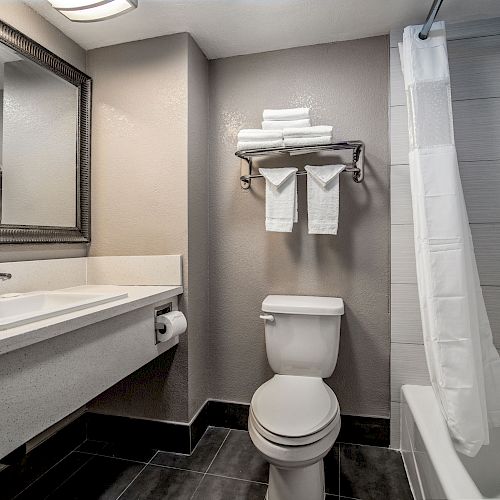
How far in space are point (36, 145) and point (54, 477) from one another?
1.56m

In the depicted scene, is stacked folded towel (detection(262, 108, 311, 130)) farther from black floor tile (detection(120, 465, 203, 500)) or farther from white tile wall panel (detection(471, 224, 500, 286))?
black floor tile (detection(120, 465, 203, 500))

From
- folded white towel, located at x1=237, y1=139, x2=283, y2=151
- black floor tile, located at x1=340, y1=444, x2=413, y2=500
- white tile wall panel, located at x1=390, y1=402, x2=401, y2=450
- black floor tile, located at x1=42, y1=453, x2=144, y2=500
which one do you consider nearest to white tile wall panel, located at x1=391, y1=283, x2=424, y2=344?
white tile wall panel, located at x1=390, y1=402, x2=401, y2=450

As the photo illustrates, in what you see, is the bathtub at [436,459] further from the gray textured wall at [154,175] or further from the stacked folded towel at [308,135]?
the stacked folded towel at [308,135]

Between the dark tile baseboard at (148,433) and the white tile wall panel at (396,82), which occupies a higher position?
the white tile wall panel at (396,82)

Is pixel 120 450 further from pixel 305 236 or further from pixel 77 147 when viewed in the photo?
pixel 77 147

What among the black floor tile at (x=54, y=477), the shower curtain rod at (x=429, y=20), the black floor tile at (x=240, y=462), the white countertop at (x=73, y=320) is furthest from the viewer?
the black floor tile at (x=240, y=462)

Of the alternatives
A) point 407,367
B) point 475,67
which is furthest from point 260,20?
point 407,367

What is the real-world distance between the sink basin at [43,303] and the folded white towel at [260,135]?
3.28 feet

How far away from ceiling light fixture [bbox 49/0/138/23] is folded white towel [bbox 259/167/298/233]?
0.93 metres

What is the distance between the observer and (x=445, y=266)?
135cm

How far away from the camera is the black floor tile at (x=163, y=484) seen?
4.90ft

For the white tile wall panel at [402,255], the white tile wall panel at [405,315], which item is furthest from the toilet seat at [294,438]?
the white tile wall panel at [402,255]

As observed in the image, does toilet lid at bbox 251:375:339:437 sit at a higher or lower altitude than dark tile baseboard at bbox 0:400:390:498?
higher

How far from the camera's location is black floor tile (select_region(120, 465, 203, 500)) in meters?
1.49
